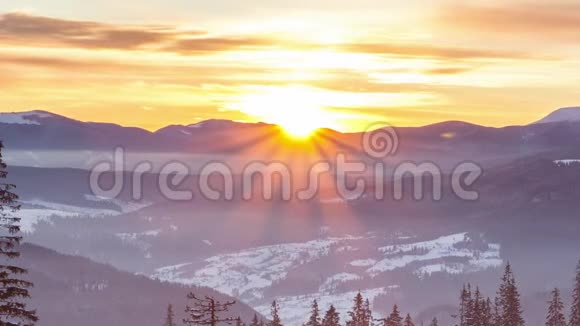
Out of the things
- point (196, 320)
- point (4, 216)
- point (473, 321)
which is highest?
point (473, 321)

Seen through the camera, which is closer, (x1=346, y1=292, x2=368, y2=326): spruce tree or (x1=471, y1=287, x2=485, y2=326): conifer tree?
(x1=471, y1=287, x2=485, y2=326): conifer tree

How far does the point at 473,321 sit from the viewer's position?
103188mm

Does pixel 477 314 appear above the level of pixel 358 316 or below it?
below

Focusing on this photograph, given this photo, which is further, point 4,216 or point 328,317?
point 328,317

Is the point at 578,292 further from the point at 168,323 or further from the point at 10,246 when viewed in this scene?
the point at 10,246

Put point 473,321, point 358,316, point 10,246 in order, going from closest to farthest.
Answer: point 10,246 → point 473,321 → point 358,316

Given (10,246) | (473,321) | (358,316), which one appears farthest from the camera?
(358,316)

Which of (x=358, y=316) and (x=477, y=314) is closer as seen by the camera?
Result: (x=477, y=314)

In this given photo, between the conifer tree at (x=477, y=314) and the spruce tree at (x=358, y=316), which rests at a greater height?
the spruce tree at (x=358, y=316)

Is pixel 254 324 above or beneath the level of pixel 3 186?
above

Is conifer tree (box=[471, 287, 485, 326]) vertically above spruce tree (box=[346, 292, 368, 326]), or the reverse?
spruce tree (box=[346, 292, 368, 326])

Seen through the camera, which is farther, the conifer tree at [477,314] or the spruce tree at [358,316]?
the spruce tree at [358,316]

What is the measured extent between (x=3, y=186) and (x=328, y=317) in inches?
2506

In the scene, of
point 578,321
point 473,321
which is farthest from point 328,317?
point 578,321
